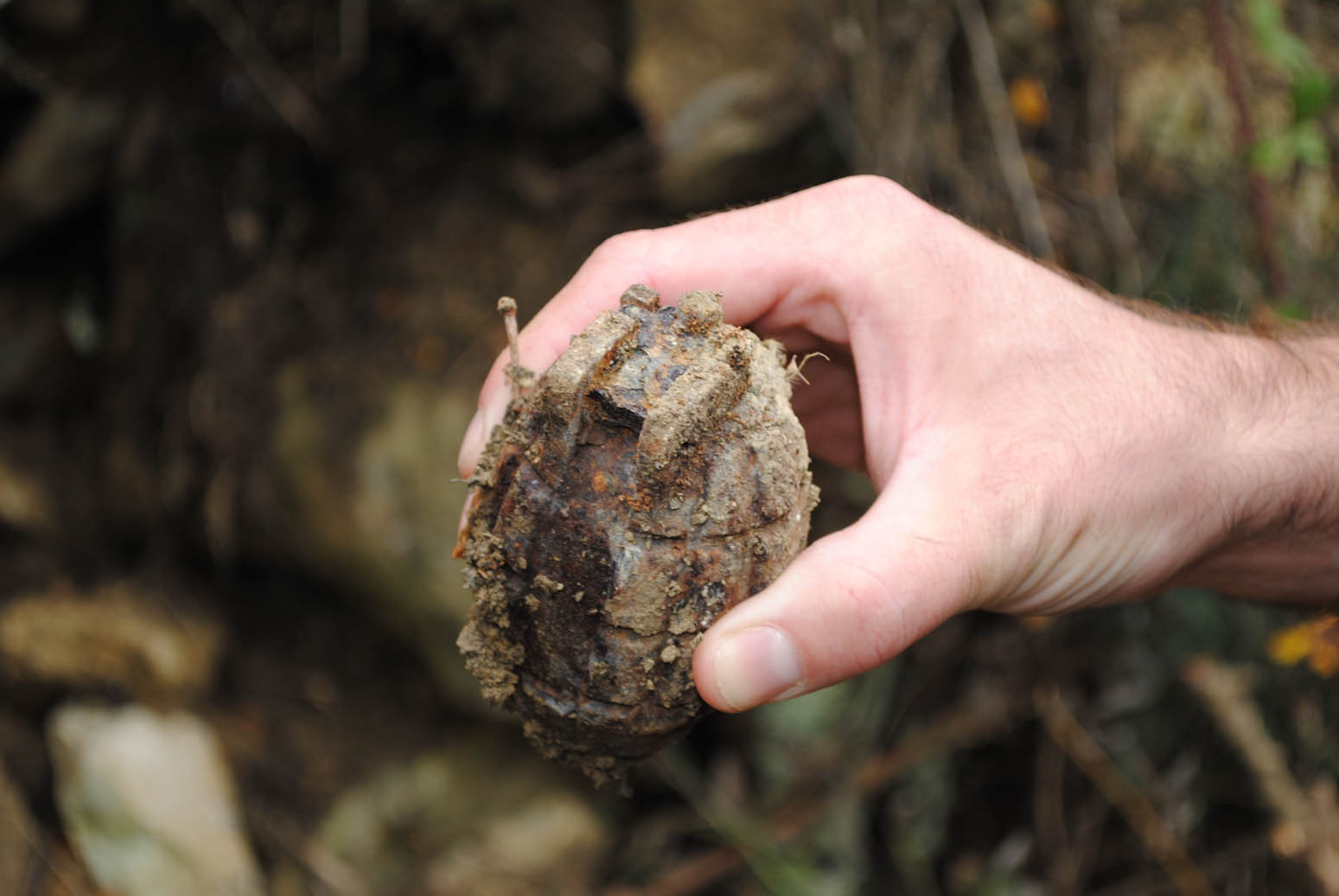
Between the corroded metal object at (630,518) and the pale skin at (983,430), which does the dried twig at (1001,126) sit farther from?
the corroded metal object at (630,518)

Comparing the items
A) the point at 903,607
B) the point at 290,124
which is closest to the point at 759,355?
the point at 903,607

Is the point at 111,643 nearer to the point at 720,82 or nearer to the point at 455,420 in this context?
the point at 455,420

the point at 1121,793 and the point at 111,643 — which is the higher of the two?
the point at 111,643

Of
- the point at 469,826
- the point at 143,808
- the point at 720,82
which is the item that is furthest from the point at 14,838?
the point at 720,82

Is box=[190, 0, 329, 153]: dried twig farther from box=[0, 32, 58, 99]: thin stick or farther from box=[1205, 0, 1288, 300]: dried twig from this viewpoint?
box=[1205, 0, 1288, 300]: dried twig

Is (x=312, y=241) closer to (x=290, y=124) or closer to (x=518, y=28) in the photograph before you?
(x=290, y=124)

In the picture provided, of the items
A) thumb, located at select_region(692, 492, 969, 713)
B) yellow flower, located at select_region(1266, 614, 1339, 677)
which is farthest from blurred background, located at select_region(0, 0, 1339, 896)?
thumb, located at select_region(692, 492, 969, 713)
